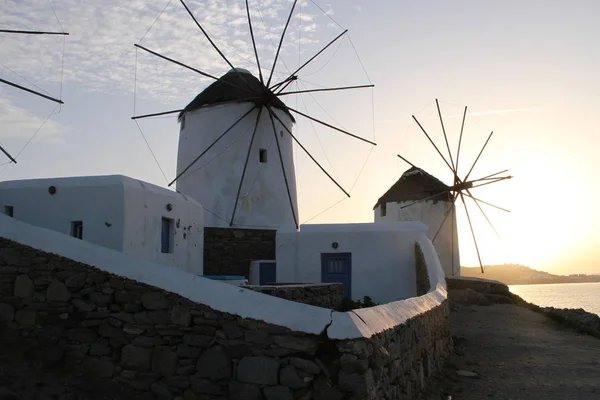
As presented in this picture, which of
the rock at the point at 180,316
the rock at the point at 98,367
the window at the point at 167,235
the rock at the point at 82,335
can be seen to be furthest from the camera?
the window at the point at 167,235

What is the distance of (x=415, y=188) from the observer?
2433cm

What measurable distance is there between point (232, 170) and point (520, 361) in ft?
33.1

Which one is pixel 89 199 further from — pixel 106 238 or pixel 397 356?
pixel 397 356

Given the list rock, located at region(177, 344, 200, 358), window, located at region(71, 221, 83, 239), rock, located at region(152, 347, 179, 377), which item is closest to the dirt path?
rock, located at region(177, 344, 200, 358)

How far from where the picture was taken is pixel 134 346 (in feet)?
19.4

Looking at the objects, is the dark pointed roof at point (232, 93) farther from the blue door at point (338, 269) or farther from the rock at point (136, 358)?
the rock at point (136, 358)

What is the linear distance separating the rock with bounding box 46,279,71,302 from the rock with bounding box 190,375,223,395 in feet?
6.54

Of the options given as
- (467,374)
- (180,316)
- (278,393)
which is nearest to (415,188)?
(467,374)

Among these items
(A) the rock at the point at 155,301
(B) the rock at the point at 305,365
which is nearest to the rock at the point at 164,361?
(A) the rock at the point at 155,301

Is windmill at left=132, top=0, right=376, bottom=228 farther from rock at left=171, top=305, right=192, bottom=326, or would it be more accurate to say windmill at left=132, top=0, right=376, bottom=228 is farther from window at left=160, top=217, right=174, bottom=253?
rock at left=171, top=305, right=192, bottom=326

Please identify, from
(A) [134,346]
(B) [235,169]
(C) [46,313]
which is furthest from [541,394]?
(B) [235,169]

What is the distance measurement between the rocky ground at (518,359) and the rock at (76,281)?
430cm

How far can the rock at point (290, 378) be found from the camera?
4914 mm

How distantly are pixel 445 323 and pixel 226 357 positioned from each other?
5454 millimetres
